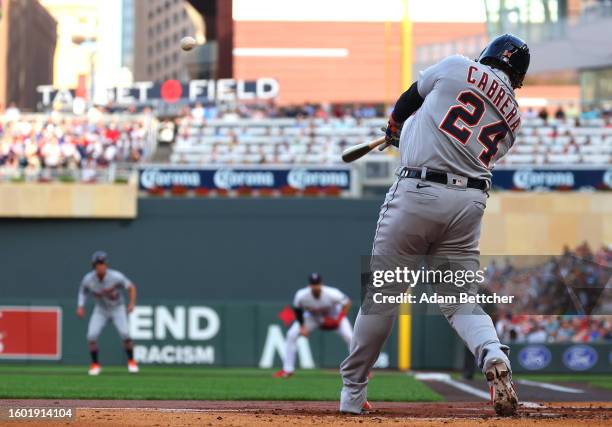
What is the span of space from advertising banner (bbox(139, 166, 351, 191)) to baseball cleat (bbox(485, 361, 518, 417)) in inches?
714

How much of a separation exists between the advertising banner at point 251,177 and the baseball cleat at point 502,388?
18136 mm

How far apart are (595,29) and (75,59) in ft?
452

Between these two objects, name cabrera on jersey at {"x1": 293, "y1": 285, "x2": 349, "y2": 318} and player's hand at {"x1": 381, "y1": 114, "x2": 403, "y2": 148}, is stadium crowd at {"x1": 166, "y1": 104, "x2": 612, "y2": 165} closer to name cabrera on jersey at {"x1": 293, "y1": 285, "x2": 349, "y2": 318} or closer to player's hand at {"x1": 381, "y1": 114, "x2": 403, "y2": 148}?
name cabrera on jersey at {"x1": 293, "y1": 285, "x2": 349, "y2": 318}

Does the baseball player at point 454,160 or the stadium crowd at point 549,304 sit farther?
the stadium crowd at point 549,304

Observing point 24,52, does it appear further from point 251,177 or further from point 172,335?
point 172,335

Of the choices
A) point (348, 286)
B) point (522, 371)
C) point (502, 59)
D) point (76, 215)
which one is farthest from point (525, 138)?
point (502, 59)

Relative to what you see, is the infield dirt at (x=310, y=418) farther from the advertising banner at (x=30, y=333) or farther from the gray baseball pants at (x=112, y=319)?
the advertising banner at (x=30, y=333)

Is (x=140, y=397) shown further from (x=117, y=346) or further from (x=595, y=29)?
(x=595, y=29)

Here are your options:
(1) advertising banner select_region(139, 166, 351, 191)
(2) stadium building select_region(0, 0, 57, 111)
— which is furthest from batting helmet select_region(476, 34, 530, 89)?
(2) stadium building select_region(0, 0, 57, 111)

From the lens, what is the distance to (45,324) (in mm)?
20172

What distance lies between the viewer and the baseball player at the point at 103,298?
635 inches

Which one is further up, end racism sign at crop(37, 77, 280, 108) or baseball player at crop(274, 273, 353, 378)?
end racism sign at crop(37, 77, 280, 108)

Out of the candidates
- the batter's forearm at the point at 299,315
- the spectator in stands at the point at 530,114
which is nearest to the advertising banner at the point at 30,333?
the batter's forearm at the point at 299,315

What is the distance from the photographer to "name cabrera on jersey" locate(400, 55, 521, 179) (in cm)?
604
